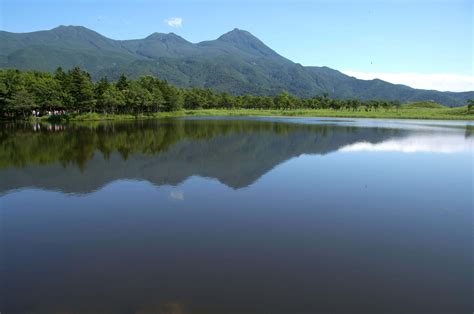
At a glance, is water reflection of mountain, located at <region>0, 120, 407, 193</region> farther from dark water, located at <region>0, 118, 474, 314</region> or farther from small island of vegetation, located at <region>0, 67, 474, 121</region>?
small island of vegetation, located at <region>0, 67, 474, 121</region>

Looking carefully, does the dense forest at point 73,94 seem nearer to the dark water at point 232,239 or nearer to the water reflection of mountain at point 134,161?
the water reflection of mountain at point 134,161

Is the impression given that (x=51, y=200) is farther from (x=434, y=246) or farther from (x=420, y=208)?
(x=420, y=208)

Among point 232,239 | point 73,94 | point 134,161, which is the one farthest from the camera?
point 73,94

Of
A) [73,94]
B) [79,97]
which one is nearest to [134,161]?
[79,97]

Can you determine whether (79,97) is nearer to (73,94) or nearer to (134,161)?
(73,94)

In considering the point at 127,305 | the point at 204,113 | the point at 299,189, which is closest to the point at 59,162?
the point at 299,189

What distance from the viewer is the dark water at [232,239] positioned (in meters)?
6.54

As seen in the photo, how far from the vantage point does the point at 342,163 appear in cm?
2189

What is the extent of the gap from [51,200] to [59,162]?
8.24 m

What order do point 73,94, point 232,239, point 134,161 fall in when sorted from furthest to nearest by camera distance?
point 73,94 → point 134,161 → point 232,239

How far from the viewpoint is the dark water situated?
6.54 m

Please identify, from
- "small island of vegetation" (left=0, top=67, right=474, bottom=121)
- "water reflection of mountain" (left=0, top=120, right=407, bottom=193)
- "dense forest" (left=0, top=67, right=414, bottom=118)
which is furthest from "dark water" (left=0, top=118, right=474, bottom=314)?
"small island of vegetation" (left=0, top=67, right=474, bottom=121)

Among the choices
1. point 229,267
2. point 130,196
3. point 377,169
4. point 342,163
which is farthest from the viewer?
point 342,163

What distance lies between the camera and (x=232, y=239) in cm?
934
